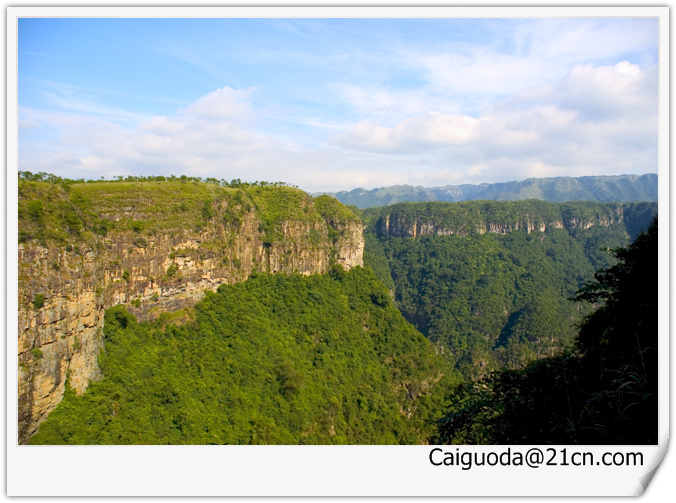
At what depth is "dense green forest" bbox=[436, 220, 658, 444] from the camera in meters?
4.32

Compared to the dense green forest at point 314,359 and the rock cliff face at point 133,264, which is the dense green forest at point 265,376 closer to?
the dense green forest at point 314,359

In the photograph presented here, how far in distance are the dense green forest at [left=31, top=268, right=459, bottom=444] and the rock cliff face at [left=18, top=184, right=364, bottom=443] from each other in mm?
879

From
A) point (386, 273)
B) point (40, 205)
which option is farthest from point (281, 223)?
Result: point (386, 273)

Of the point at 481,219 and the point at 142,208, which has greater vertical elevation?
the point at 481,219

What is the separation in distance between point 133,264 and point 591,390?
1809 centimetres

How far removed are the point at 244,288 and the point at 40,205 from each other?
13550 millimetres

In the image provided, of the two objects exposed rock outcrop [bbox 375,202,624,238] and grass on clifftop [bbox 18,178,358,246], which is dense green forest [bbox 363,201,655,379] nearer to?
exposed rock outcrop [bbox 375,202,624,238]

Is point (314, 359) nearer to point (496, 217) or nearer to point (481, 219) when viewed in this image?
point (481, 219)

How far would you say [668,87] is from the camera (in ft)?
18.8

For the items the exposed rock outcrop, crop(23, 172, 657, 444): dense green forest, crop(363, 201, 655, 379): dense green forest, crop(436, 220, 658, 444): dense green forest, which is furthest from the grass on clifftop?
the exposed rock outcrop

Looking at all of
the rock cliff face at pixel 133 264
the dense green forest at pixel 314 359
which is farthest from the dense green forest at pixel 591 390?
the rock cliff face at pixel 133 264

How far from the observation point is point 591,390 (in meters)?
4.72

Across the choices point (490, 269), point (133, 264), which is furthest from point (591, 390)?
point (490, 269)

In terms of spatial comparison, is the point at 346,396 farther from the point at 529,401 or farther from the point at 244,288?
the point at 529,401
